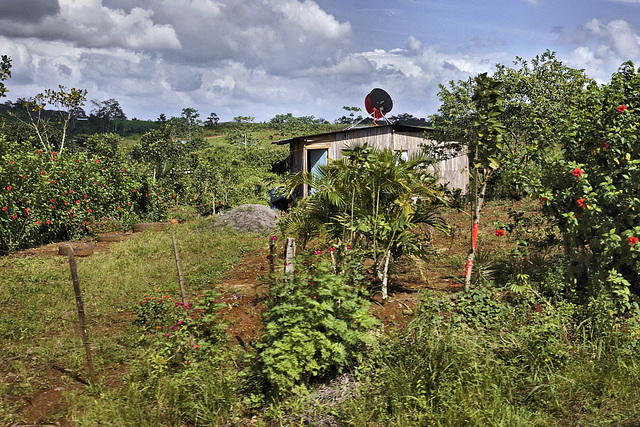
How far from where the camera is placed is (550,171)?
6230mm

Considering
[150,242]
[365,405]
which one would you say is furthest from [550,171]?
[150,242]

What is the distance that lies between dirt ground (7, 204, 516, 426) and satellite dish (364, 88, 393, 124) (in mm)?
7049

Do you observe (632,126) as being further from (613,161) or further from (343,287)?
(343,287)

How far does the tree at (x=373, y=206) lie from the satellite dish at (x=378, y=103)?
9694mm

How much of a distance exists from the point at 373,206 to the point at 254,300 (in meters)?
2.26

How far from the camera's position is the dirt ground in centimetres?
476

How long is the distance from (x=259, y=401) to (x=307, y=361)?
57 cm

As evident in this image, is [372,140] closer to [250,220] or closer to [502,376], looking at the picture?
[250,220]

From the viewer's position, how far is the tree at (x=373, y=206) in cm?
671

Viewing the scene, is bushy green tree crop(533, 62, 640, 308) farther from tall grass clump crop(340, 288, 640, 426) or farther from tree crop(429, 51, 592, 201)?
tree crop(429, 51, 592, 201)

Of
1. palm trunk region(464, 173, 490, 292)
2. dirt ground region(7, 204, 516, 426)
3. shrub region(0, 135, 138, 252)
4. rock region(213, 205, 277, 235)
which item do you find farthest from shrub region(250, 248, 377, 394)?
shrub region(0, 135, 138, 252)

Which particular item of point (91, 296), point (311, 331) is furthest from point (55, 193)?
point (311, 331)

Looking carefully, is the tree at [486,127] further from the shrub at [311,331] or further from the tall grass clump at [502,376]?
the shrub at [311,331]

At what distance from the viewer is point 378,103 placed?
54.5 feet
